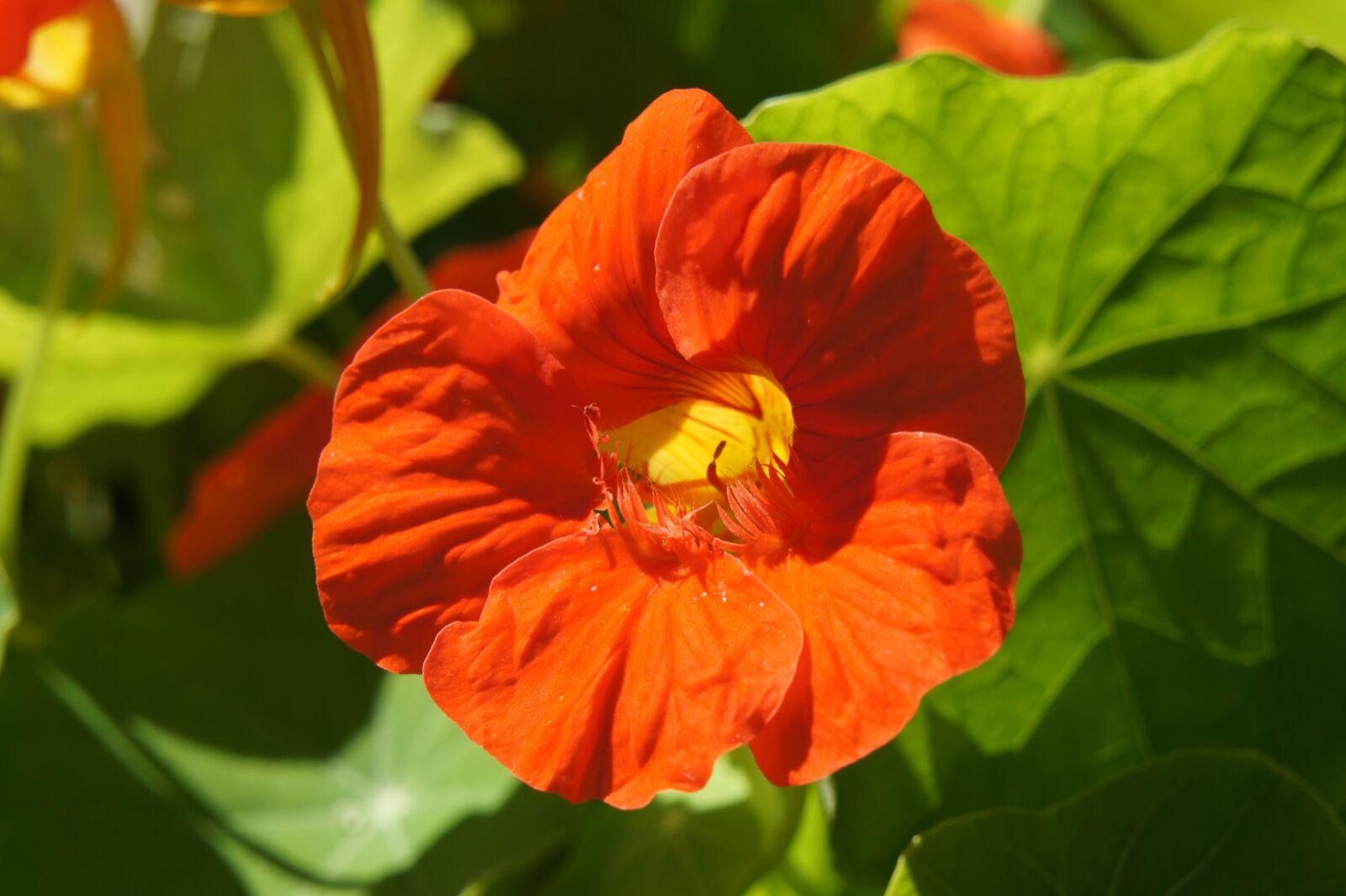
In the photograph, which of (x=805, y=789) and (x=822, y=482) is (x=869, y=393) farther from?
(x=805, y=789)

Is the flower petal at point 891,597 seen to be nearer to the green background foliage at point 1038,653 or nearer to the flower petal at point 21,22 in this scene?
the green background foliage at point 1038,653

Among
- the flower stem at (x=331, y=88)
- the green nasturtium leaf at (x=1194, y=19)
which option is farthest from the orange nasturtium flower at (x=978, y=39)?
the flower stem at (x=331, y=88)

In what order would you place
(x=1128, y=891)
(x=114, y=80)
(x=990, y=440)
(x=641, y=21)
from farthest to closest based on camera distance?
(x=641, y=21)
(x=114, y=80)
(x=1128, y=891)
(x=990, y=440)

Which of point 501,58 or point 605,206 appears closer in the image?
point 605,206

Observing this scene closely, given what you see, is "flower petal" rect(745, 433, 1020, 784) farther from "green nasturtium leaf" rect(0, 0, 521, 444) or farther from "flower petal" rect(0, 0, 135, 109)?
"green nasturtium leaf" rect(0, 0, 521, 444)

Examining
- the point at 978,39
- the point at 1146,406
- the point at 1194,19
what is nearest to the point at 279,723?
the point at 1146,406

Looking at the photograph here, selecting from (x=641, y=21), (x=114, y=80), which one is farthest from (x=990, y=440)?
(x=641, y=21)

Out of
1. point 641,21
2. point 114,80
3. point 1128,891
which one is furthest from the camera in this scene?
point 641,21
